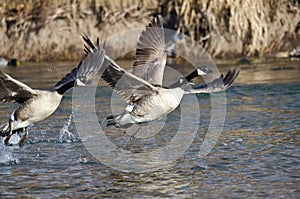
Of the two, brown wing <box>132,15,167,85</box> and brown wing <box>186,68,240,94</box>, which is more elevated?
brown wing <box>132,15,167,85</box>

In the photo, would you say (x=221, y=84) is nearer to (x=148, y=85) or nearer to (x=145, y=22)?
(x=148, y=85)

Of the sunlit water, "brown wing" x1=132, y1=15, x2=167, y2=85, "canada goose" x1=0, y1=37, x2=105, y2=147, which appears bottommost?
the sunlit water

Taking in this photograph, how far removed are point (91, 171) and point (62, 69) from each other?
11.2m

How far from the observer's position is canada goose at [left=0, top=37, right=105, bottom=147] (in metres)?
8.38

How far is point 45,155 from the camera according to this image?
860cm

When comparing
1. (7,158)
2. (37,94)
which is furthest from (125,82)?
(7,158)

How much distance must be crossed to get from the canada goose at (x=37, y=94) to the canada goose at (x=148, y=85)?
204mm

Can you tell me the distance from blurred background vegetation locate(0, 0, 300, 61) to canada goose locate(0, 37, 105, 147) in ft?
38.8

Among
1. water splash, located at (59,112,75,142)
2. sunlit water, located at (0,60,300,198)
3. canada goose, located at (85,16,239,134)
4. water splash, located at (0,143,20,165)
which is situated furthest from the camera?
water splash, located at (59,112,75,142)

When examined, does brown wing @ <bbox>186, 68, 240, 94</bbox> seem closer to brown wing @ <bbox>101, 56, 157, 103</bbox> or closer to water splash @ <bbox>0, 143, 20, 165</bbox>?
brown wing @ <bbox>101, 56, 157, 103</bbox>

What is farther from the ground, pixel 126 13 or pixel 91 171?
pixel 126 13

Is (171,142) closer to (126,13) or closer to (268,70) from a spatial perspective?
(268,70)

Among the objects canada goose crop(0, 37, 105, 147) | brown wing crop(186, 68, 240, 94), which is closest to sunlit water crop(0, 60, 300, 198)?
canada goose crop(0, 37, 105, 147)

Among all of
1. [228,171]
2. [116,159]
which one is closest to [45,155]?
[116,159]
